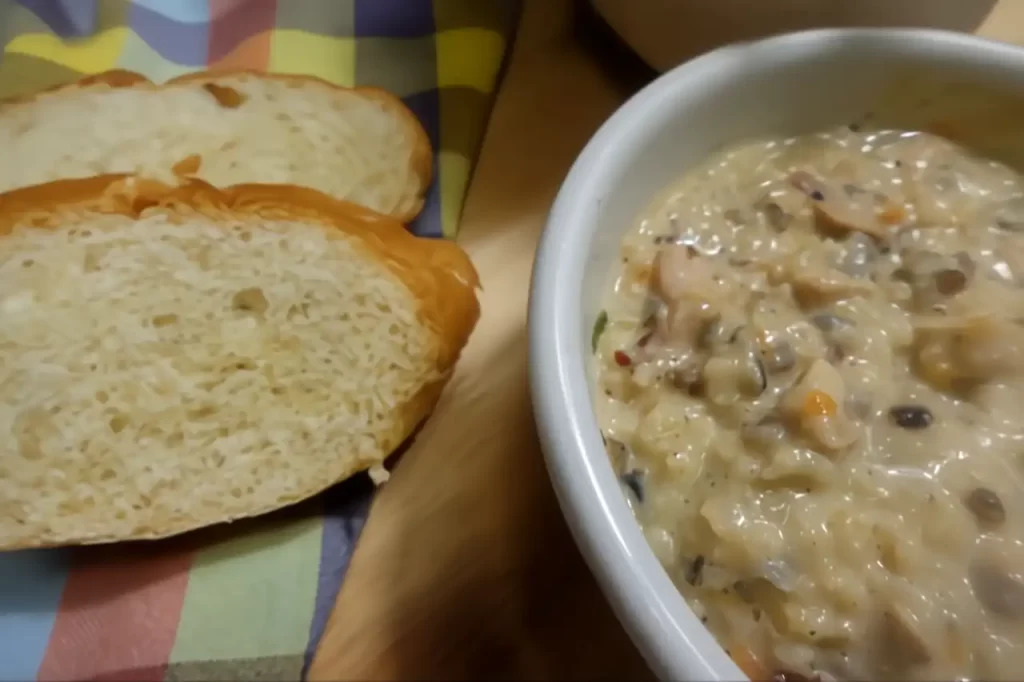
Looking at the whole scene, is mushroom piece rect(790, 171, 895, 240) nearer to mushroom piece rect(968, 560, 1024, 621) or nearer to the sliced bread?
mushroom piece rect(968, 560, 1024, 621)

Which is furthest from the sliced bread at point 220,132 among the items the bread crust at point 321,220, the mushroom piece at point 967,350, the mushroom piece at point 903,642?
the mushroom piece at point 903,642

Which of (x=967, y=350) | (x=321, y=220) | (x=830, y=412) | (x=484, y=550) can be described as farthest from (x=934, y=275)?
(x=321, y=220)

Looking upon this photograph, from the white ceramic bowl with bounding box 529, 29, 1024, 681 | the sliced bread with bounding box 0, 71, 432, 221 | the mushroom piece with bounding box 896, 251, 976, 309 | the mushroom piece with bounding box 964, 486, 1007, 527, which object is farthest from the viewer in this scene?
the sliced bread with bounding box 0, 71, 432, 221

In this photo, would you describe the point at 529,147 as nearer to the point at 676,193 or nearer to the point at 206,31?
the point at 676,193

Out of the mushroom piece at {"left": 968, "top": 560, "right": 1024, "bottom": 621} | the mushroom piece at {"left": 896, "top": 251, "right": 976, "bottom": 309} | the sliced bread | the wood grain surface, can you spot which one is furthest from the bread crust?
the mushroom piece at {"left": 968, "top": 560, "right": 1024, "bottom": 621}

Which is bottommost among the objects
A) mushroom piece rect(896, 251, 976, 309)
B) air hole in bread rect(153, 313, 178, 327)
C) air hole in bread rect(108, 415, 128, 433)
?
air hole in bread rect(108, 415, 128, 433)

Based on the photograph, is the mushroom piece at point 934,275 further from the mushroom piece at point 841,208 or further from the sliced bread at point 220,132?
the sliced bread at point 220,132

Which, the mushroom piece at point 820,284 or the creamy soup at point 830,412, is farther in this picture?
the mushroom piece at point 820,284
